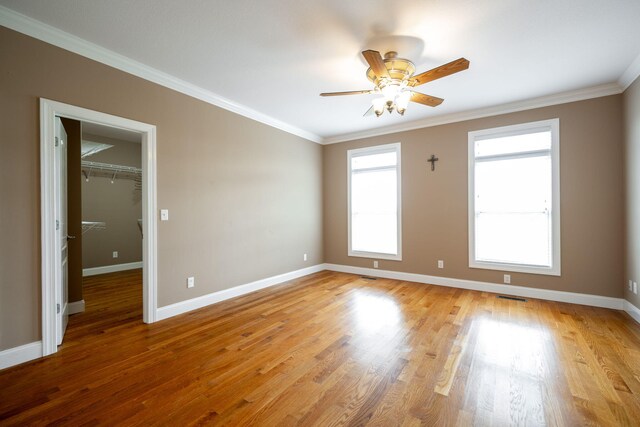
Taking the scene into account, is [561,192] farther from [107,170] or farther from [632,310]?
[107,170]

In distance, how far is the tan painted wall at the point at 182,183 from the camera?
2250 mm

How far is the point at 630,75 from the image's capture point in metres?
3.08

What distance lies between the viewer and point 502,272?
4191 millimetres

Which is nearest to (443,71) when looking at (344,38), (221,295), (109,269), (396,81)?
(396,81)

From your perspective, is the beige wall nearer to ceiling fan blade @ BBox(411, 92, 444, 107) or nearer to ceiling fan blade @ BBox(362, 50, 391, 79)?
ceiling fan blade @ BBox(411, 92, 444, 107)

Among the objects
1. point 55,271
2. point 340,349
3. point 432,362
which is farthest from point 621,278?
point 55,271

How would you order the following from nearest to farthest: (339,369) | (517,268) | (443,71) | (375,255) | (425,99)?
1. (339,369)
2. (443,71)
3. (425,99)
4. (517,268)
5. (375,255)

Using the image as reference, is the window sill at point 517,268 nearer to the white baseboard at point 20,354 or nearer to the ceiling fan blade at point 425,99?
the ceiling fan blade at point 425,99

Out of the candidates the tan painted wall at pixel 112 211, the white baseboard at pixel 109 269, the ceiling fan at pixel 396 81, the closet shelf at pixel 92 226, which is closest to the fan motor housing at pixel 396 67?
the ceiling fan at pixel 396 81

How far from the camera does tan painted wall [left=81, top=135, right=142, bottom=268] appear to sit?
5.62 m

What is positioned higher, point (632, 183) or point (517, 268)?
point (632, 183)

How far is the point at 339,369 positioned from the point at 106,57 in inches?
143

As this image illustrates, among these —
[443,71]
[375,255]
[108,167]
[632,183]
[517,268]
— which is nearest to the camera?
[443,71]

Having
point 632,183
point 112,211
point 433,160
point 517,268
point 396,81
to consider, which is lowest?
point 517,268
